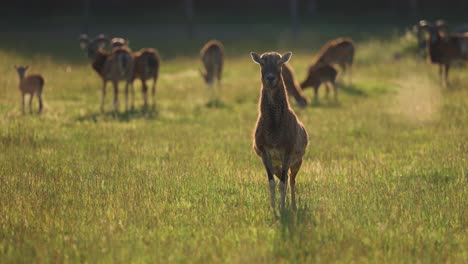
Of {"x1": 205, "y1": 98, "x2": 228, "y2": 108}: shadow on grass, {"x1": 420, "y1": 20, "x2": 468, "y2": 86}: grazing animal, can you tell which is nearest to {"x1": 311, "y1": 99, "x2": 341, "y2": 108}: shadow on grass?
{"x1": 205, "y1": 98, "x2": 228, "y2": 108}: shadow on grass

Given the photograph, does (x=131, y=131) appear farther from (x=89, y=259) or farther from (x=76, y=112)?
(x=89, y=259)

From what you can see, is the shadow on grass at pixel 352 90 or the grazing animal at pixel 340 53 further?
the grazing animal at pixel 340 53

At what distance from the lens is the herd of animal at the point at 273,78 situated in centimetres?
824

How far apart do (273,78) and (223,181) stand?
232 cm

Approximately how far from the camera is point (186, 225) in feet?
25.1

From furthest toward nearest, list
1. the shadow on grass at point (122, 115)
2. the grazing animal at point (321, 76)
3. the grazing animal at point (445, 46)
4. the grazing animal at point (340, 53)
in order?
the grazing animal at point (340, 53) < the grazing animal at point (445, 46) < the grazing animal at point (321, 76) < the shadow on grass at point (122, 115)

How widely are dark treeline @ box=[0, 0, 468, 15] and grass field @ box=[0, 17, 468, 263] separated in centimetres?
3722

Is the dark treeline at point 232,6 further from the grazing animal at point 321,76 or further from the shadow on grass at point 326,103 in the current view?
the shadow on grass at point 326,103

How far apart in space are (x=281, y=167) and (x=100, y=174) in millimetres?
3090

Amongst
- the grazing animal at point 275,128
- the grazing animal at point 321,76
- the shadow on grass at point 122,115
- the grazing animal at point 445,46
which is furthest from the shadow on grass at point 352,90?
the grazing animal at point 275,128

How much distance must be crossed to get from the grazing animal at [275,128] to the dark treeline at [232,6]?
50347 millimetres

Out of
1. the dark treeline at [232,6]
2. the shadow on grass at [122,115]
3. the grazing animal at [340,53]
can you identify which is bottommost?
the shadow on grass at [122,115]

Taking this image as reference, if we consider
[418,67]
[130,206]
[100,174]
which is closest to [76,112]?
[100,174]

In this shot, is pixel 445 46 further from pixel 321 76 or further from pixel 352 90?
pixel 321 76
